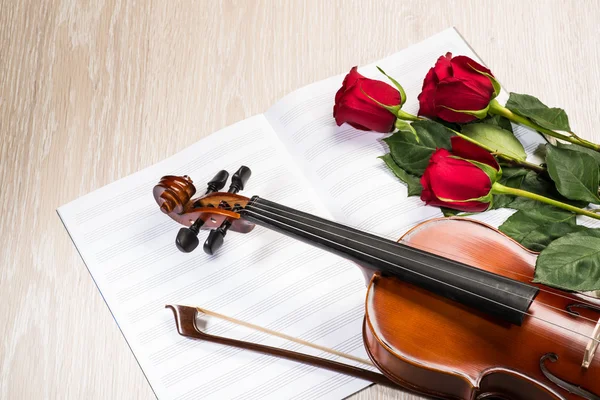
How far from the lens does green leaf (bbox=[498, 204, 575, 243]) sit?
84 cm

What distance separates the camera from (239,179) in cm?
97

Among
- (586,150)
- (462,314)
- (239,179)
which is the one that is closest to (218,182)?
(239,179)

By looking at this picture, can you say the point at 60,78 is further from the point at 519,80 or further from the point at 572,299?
the point at 572,299

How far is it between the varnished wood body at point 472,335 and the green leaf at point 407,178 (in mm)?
82

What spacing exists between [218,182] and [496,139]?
0.37m

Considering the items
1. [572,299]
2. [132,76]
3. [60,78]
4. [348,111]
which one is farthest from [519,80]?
[60,78]

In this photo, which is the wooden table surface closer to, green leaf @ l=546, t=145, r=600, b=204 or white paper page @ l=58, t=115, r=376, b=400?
white paper page @ l=58, t=115, r=376, b=400

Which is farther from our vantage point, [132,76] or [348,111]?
[132,76]

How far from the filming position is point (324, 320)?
0.94m

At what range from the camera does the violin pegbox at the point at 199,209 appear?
0.91 m

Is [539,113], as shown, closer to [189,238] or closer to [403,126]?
[403,126]

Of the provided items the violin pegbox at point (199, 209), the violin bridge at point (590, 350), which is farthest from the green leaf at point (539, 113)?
the violin pegbox at point (199, 209)

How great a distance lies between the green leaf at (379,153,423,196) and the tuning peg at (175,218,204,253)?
265 millimetres

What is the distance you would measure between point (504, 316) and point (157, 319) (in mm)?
458
